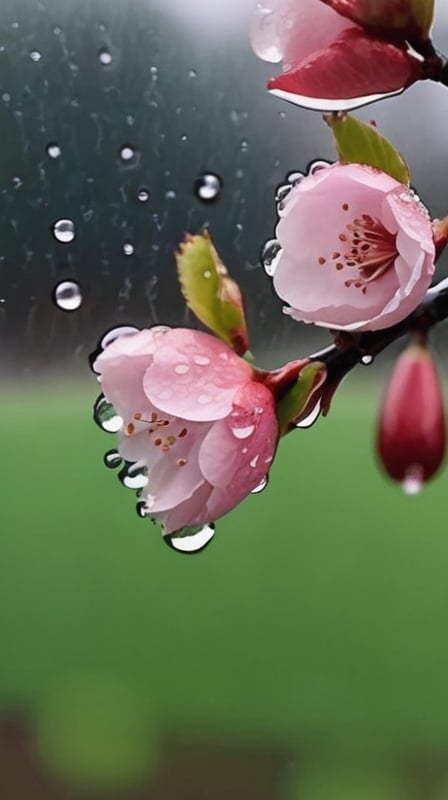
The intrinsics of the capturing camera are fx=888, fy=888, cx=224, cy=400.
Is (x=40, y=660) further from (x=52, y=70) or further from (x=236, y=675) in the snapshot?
(x=52, y=70)

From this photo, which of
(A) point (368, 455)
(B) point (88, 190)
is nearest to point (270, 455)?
(B) point (88, 190)

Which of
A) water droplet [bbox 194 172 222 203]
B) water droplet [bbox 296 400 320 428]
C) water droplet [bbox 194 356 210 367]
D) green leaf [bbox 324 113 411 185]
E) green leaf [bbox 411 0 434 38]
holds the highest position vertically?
water droplet [bbox 194 172 222 203]

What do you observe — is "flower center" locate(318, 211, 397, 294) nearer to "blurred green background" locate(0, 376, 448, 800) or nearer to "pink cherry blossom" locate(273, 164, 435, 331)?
"pink cherry blossom" locate(273, 164, 435, 331)

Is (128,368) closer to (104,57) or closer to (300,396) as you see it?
(300,396)

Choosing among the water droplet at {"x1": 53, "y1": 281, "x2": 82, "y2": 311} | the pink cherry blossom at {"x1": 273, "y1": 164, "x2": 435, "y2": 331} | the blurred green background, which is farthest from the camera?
the blurred green background

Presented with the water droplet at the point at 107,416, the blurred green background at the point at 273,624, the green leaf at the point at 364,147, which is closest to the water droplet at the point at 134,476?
the water droplet at the point at 107,416

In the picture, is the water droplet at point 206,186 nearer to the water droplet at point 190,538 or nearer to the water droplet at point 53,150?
the water droplet at point 53,150

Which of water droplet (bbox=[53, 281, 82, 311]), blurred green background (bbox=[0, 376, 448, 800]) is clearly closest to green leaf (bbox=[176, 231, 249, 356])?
water droplet (bbox=[53, 281, 82, 311])
